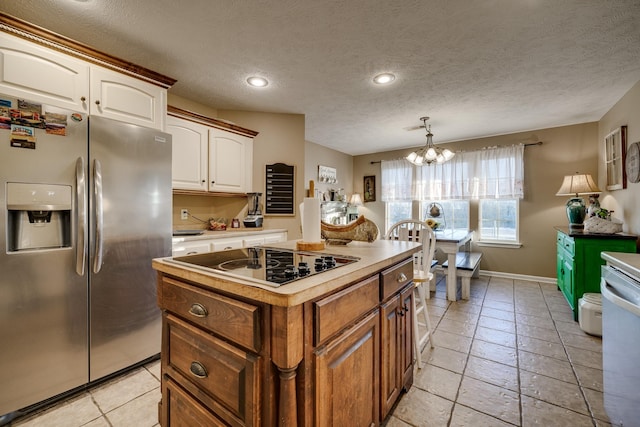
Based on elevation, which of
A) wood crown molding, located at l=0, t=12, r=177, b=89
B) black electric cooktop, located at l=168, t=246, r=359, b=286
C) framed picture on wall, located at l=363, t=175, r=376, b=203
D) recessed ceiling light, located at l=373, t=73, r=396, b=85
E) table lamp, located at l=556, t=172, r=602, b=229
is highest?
recessed ceiling light, located at l=373, t=73, r=396, b=85

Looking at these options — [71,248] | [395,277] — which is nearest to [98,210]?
[71,248]

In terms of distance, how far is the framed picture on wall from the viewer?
5887 mm

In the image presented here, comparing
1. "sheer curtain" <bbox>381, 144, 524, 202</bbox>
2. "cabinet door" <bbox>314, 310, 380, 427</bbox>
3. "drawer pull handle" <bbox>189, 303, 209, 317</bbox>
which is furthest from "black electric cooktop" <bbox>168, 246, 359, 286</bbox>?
"sheer curtain" <bbox>381, 144, 524, 202</bbox>

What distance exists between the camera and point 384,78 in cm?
260

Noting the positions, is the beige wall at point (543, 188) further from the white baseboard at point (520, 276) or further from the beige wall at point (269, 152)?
the beige wall at point (269, 152)

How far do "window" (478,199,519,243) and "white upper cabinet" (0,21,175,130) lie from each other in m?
5.02

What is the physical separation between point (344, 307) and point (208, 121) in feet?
9.03

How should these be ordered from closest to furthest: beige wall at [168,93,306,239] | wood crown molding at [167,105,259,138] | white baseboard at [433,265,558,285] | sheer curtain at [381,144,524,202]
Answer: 1. wood crown molding at [167,105,259,138]
2. beige wall at [168,93,306,239]
3. white baseboard at [433,265,558,285]
4. sheer curtain at [381,144,524,202]

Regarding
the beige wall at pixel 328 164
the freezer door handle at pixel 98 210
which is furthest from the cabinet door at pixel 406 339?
the beige wall at pixel 328 164

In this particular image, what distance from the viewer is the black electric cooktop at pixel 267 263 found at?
88 cm

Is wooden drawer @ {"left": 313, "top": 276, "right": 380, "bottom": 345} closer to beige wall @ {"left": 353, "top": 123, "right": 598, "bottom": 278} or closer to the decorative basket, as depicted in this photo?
the decorative basket

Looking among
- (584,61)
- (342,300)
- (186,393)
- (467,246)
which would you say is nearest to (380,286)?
(342,300)

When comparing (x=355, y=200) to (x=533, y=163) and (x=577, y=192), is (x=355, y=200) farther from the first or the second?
(x=577, y=192)

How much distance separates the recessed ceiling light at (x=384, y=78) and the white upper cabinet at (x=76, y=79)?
1.91m
